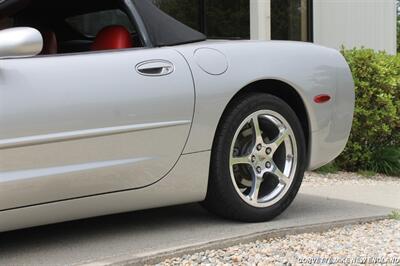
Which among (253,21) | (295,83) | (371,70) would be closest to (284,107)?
(295,83)

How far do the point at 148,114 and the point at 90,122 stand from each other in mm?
340

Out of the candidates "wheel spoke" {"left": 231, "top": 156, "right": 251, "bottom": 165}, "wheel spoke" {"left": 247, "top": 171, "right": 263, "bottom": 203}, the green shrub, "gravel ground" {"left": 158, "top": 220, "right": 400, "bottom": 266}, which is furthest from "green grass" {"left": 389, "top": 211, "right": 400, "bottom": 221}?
the green shrub

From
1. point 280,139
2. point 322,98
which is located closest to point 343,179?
point 322,98

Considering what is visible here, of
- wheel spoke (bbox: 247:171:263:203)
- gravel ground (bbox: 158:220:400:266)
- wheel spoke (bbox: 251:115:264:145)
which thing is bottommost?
gravel ground (bbox: 158:220:400:266)

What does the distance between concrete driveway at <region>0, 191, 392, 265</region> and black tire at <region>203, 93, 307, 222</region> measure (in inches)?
3.2

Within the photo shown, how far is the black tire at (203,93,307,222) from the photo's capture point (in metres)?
3.82

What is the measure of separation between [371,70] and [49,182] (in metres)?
4.23

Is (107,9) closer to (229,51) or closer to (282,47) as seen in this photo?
(229,51)

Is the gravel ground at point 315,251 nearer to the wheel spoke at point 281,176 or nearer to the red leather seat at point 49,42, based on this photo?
the wheel spoke at point 281,176

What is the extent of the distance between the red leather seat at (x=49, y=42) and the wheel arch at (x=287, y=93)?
1221mm

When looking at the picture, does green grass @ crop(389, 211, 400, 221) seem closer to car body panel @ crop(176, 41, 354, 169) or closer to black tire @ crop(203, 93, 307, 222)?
car body panel @ crop(176, 41, 354, 169)

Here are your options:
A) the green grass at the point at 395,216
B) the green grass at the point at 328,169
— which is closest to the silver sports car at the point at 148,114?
the green grass at the point at 395,216

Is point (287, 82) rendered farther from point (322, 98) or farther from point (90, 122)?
point (90, 122)

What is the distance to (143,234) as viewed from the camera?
3791 millimetres
